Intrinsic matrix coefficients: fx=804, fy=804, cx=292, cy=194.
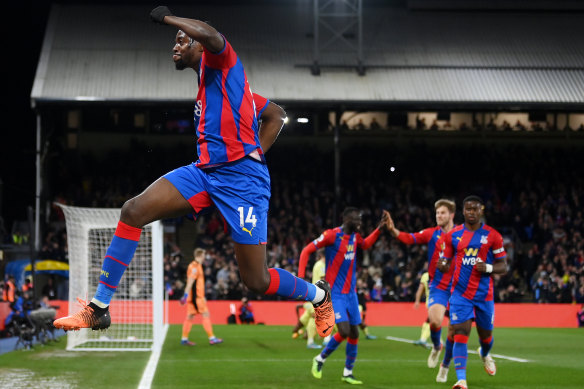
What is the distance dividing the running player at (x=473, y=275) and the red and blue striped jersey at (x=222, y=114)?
5.33m

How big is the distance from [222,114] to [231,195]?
57 cm

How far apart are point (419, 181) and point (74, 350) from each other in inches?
853

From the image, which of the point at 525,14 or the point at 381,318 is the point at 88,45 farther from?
the point at 525,14

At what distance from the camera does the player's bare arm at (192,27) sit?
5.09 meters

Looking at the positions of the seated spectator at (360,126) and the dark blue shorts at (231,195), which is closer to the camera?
the dark blue shorts at (231,195)

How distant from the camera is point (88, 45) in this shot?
32.0 metres

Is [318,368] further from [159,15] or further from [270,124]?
[159,15]

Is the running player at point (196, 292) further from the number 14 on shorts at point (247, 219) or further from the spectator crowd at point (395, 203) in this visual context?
the number 14 on shorts at point (247, 219)

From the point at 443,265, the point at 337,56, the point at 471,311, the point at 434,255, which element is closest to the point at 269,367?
the point at 434,255

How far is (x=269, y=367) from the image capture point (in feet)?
43.7

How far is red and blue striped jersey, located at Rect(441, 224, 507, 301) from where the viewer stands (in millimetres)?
10375

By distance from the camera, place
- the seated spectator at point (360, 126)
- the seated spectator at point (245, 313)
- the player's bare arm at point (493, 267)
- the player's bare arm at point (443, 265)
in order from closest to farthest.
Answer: the player's bare arm at point (493, 267), the player's bare arm at point (443, 265), the seated spectator at point (245, 313), the seated spectator at point (360, 126)

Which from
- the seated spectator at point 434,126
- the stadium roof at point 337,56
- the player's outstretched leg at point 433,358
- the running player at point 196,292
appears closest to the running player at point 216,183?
the player's outstretched leg at point 433,358

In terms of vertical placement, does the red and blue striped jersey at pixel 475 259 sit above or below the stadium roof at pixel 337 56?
below
